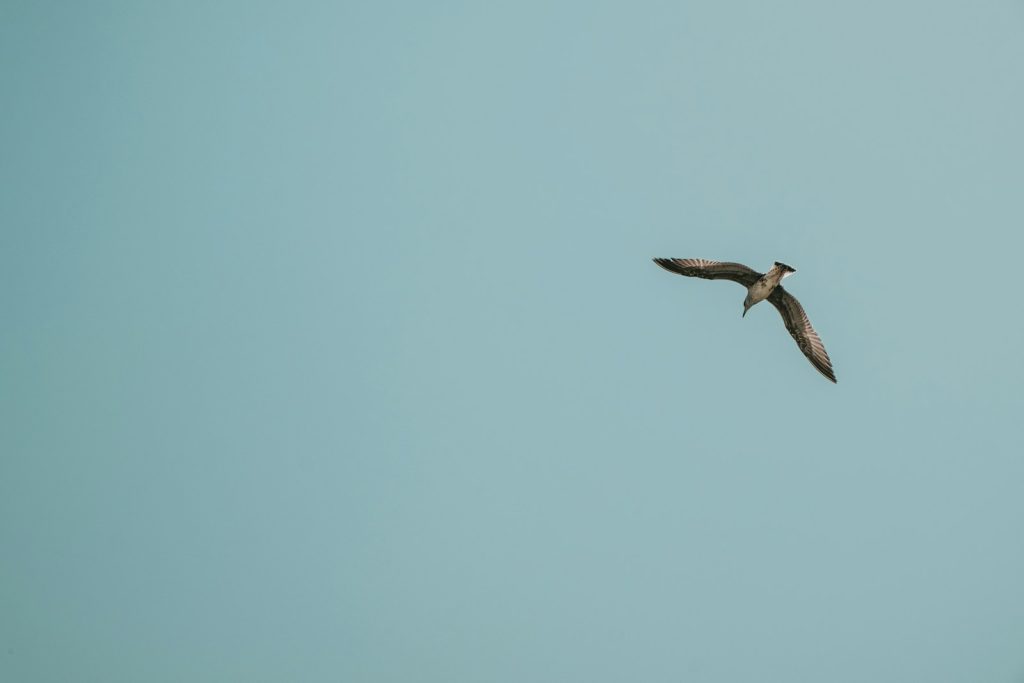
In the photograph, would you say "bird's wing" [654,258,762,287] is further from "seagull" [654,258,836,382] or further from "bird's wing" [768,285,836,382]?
"bird's wing" [768,285,836,382]

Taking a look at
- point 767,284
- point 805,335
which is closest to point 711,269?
point 767,284

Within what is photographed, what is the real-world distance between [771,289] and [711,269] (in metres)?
Answer: 1.88

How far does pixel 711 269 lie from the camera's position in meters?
24.8

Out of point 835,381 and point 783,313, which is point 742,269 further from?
point 835,381

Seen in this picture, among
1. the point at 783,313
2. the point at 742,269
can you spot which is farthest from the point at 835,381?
the point at 742,269

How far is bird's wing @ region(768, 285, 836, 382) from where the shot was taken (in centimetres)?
2662

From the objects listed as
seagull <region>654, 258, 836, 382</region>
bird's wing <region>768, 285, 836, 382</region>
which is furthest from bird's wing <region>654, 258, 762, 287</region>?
bird's wing <region>768, 285, 836, 382</region>

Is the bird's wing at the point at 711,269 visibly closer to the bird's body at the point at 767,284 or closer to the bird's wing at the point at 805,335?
the bird's body at the point at 767,284

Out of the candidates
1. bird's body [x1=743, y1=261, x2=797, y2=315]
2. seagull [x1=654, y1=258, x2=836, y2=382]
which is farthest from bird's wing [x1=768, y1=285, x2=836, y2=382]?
bird's body [x1=743, y1=261, x2=797, y2=315]

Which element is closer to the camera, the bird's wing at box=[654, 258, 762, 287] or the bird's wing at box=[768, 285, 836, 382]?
the bird's wing at box=[654, 258, 762, 287]

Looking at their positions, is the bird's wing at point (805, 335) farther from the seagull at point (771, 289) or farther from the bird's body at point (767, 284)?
the bird's body at point (767, 284)

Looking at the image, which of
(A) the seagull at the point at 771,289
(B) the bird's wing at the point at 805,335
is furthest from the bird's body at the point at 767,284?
(B) the bird's wing at the point at 805,335

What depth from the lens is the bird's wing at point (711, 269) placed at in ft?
80.6

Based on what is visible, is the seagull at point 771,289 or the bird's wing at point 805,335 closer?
the seagull at point 771,289
